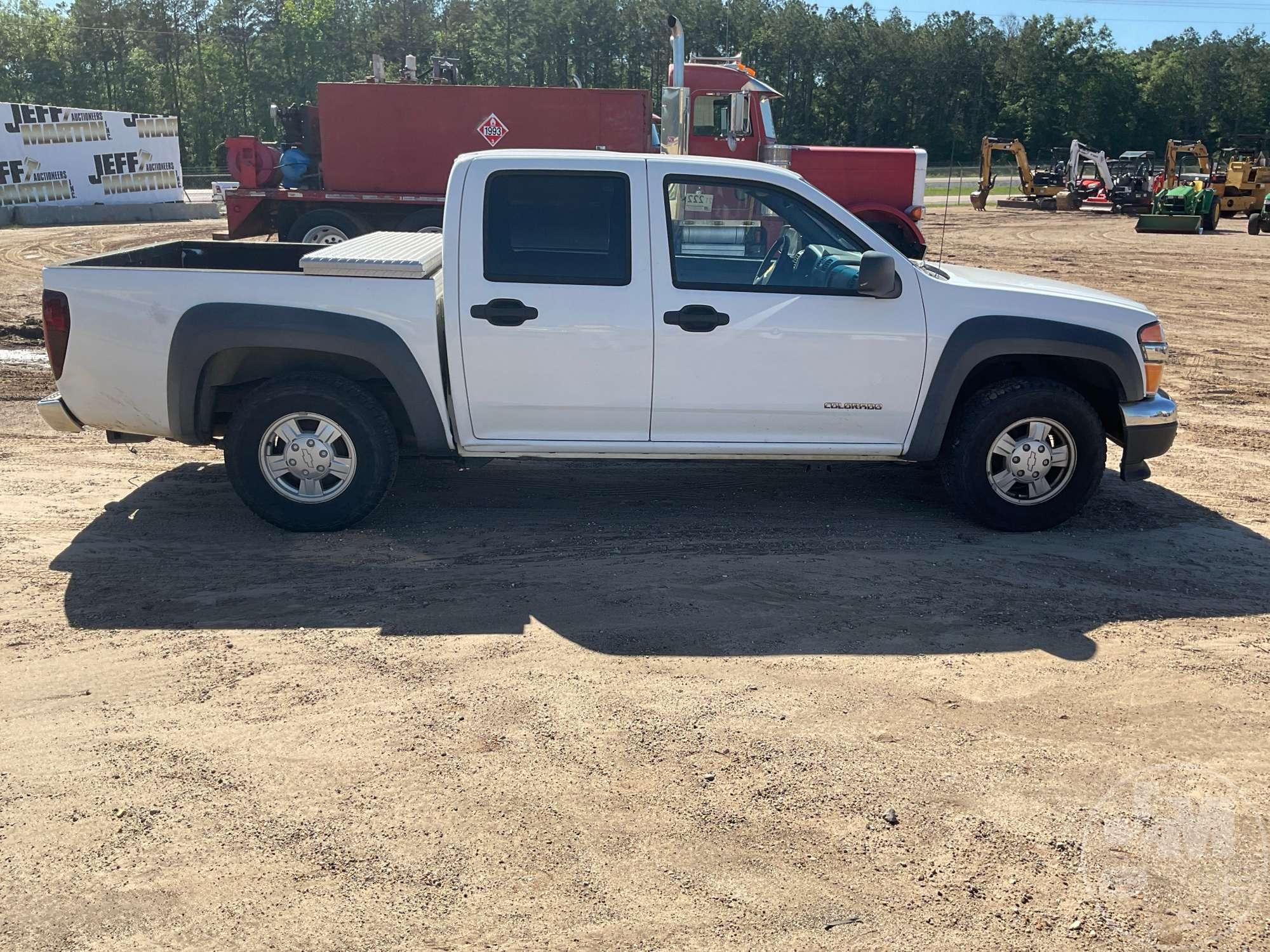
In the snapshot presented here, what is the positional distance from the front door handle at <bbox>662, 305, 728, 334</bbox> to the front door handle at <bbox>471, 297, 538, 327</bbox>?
68cm

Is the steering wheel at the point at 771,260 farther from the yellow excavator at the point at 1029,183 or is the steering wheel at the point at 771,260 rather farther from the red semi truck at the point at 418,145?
the yellow excavator at the point at 1029,183

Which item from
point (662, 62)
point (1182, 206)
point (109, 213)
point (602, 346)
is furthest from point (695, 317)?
point (662, 62)

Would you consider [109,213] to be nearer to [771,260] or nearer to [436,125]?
[436,125]

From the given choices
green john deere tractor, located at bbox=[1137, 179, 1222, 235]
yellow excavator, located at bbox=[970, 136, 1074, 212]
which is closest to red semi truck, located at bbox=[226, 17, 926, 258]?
green john deere tractor, located at bbox=[1137, 179, 1222, 235]

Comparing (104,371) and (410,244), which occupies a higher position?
(410,244)

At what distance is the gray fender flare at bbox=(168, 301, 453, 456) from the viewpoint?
555cm

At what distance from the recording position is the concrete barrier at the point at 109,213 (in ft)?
90.2

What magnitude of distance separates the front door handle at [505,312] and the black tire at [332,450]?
0.76 m

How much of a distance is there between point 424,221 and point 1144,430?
12206 mm

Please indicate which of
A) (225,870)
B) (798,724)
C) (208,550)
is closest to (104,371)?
(208,550)

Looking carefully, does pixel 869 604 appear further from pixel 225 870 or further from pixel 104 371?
pixel 104 371

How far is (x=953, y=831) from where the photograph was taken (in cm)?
345

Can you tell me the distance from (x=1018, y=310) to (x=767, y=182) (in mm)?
1465

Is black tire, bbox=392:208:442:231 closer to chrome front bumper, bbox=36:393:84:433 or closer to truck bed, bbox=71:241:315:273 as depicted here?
truck bed, bbox=71:241:315:273
